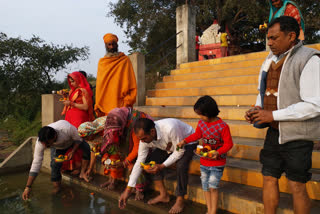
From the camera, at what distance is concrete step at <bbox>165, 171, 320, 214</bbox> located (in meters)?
2.31

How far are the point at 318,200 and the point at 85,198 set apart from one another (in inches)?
110

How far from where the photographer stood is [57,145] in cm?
371

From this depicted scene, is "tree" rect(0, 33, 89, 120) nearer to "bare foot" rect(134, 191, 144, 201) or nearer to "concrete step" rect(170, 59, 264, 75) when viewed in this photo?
"concrete step" rect(170, 59, 264, 75)

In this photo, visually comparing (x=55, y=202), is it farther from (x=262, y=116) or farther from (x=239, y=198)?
(x=262, y=116)

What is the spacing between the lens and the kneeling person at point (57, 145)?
3.27 meters

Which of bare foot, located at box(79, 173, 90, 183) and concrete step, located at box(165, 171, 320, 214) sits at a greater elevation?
concrete step, located at box(165, 171, 320, 214)

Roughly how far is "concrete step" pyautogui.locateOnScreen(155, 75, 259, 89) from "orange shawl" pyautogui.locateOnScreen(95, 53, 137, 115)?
8.07 ft

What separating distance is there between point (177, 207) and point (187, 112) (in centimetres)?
249

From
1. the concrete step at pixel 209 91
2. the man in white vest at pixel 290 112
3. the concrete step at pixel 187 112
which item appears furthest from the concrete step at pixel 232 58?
the man in white vest at pixel 290 112

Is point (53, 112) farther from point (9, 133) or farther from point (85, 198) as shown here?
point (9, 133)

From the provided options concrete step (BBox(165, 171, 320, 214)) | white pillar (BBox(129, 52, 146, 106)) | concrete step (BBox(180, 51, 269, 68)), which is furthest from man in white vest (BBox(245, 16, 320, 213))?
white pillar (BBox(129, 52, 146, 106))

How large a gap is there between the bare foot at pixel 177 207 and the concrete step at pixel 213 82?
10.4ft

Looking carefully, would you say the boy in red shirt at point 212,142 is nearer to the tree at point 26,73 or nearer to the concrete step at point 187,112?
the concrete step at point 187,112

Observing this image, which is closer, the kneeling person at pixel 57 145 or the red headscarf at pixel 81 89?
the kneeling person at pixel 57 145
